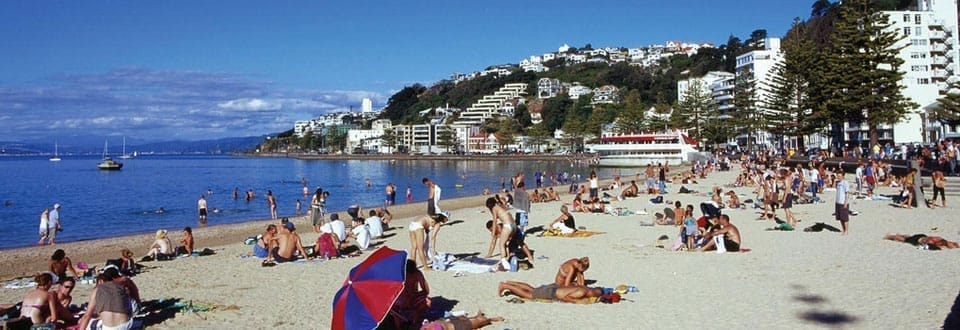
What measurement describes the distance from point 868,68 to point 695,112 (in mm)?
34833

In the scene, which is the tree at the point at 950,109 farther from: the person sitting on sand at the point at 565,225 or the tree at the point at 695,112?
the tree at the point at 695,112

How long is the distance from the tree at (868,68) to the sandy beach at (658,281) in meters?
20.1

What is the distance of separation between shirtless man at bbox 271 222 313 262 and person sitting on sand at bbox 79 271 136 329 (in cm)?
458

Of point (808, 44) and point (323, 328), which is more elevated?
point (808, 44)

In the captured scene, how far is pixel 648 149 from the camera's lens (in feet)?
200

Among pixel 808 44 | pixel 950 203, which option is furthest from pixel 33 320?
pixel 808 44

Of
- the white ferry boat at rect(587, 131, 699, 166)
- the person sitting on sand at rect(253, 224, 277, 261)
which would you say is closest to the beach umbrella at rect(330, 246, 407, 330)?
the person sitting on sand at rect(253, 224, 277, 261)

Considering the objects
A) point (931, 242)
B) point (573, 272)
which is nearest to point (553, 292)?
point (573, 272)

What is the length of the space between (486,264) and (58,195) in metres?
38.8

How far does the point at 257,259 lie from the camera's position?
38.1 ft

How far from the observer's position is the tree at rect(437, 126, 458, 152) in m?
118

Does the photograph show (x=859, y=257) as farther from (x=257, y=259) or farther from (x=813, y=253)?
(x=257, y=259)

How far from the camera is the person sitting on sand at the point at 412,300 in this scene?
264 inches

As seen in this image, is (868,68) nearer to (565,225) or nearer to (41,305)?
(565,225)
